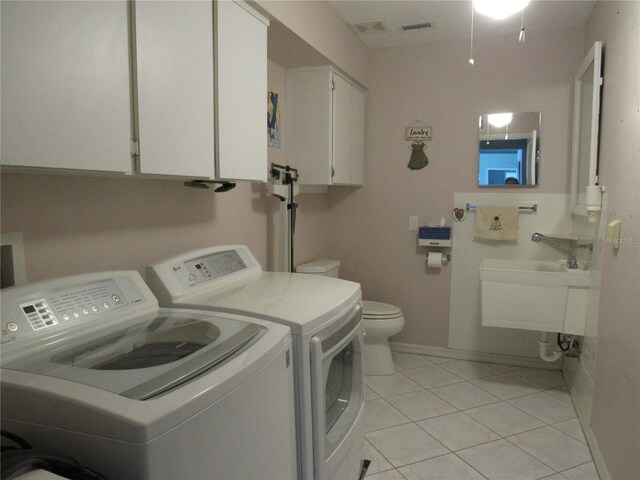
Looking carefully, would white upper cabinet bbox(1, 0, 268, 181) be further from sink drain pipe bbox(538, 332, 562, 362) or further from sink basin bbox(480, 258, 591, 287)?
sink drain pipe bbox(538, 332, 562, 362)

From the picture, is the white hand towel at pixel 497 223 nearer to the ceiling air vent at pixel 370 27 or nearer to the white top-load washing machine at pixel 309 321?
the ceiling air vent at pixel 370 27

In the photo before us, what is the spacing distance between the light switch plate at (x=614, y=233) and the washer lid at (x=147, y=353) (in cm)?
161

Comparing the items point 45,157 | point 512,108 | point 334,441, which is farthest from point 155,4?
point 512,108

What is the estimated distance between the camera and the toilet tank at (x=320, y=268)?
2980 mm

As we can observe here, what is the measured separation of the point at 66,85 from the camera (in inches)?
39.9

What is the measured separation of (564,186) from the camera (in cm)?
310

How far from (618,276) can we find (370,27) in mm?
2244

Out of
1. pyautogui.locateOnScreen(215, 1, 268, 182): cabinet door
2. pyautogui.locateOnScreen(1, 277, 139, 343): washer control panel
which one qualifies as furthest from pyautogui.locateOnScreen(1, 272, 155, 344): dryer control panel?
pyautogui.locateOnScreen(215, 1, 268, 182): cabinet door

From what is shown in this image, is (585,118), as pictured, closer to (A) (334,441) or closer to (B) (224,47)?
(B) (224,47)

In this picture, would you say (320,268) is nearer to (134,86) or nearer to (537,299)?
(537,299)

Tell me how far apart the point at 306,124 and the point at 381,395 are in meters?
1.85

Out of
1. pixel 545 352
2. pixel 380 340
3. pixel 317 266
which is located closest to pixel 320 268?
pixel 317 266

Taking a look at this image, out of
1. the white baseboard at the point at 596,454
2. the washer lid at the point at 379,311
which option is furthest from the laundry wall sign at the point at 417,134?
the white baseboard at the point at 596,454

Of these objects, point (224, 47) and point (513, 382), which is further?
point (513, 382)
